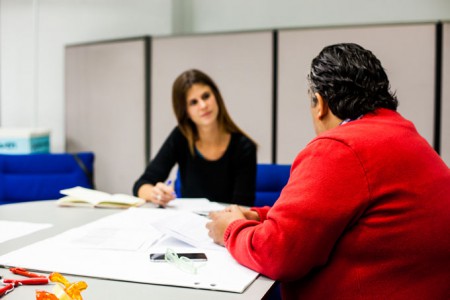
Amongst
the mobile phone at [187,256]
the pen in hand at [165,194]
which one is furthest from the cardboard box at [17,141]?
the mobile phone at [187,256]

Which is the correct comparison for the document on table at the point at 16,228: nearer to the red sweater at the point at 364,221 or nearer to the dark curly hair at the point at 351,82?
the red sweater at the point at 364,221

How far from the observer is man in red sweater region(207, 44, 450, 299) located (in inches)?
35.3

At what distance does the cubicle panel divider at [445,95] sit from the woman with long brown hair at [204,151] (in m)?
1.44

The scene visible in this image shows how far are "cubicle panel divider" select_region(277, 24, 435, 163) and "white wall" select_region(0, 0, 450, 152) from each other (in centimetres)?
69

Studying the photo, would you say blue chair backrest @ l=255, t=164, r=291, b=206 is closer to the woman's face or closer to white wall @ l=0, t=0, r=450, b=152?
the woman's face

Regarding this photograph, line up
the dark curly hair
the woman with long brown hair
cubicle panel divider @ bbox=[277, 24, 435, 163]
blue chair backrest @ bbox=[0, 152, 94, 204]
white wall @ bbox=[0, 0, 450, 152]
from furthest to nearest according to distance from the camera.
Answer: white wall @ bbox=[0, 0, 450, 152], cubicle panel divider @ bbox=[277, 24, 435, 163], blue chair backrest @ bbox=[0, 152, 94, 204], the woman with long brown hair, the dark curly hair

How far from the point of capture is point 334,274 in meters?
0.94

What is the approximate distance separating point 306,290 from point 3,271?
2.29ft

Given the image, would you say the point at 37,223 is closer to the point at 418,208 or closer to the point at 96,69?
the point at 418,208

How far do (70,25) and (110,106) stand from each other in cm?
98

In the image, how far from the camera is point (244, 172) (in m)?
2.16

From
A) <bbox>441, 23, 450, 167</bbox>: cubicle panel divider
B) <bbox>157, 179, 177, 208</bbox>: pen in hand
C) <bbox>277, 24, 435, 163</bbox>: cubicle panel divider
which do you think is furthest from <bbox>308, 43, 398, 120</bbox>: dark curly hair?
<bbox>441, 23, 450, 167</bbox>: cubicle panel divider

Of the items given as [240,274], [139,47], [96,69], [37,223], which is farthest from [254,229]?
[96,69]

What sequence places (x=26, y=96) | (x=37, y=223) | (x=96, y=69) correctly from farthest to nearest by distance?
(x=26, y=96), (x=96, y=69), (x=37, y=223)
